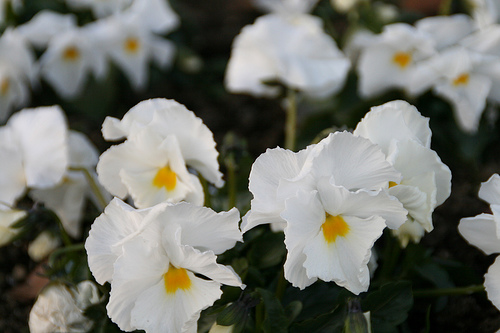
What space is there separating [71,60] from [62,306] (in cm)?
120

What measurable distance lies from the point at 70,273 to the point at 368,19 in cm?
141

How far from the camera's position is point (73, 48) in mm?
2070

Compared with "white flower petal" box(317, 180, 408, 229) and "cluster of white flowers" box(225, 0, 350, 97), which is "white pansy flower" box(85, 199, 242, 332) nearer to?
"white flower petal" box(317, 180, 408, 229)

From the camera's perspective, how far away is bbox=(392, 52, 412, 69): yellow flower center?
6.00 ft

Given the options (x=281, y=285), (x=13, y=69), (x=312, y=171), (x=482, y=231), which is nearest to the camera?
(x=312, y=171)

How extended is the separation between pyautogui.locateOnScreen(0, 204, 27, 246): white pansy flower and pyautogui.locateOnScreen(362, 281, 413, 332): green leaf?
2.11ft

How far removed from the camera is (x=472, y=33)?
190 cm

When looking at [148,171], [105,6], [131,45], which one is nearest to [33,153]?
[148,171]

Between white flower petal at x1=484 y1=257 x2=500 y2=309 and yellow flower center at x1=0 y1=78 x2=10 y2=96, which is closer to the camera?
white flower petal at x1=484 y1=257 x2=500 y2=309

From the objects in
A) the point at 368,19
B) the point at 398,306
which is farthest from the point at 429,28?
the point at 398,306

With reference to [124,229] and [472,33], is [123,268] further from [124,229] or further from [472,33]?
[472,33]

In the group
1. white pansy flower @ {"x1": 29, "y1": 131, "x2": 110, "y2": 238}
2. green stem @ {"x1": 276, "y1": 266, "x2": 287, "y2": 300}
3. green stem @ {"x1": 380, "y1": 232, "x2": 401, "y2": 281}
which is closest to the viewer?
green stem @ {"x1": 276, "y1": 266, "x2": 287, "y2": 300}

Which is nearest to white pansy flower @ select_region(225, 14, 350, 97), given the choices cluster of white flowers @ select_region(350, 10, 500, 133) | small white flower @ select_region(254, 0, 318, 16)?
cluster of white flowers @ select_region(350, 10, 500, 133)

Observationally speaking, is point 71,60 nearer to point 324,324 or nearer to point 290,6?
point 290,6
